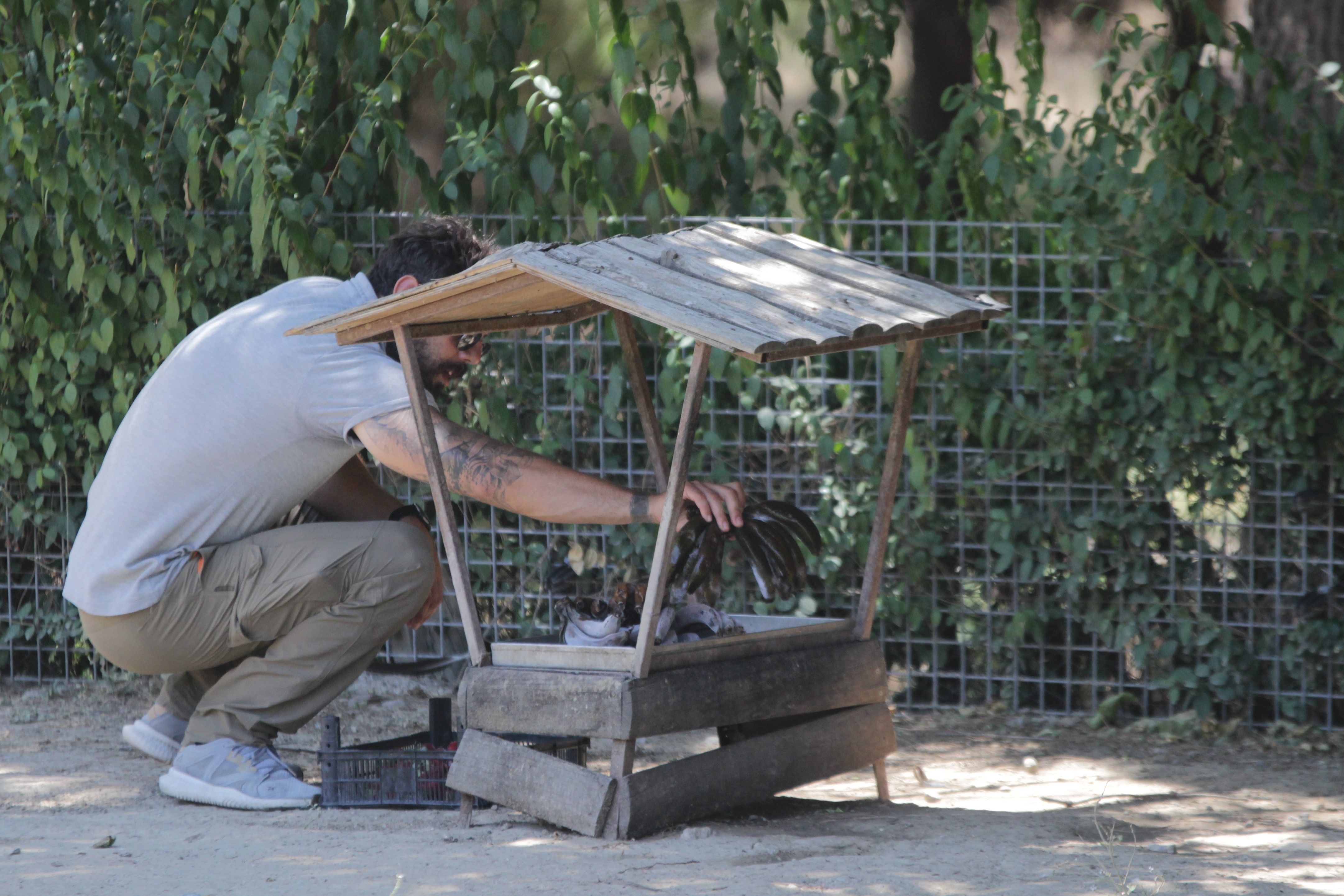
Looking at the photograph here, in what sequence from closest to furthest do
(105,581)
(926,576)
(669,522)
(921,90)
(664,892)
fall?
1. (664,892)
2. (669,522)
3. (105,581)
4. (926,576)
5. (921,90)

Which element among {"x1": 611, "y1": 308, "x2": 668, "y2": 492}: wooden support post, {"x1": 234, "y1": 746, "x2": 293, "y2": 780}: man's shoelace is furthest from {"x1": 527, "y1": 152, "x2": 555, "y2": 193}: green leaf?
{"x1": 234, "y1": 746, "x2": 293, "y2": 780}: man's shoelace

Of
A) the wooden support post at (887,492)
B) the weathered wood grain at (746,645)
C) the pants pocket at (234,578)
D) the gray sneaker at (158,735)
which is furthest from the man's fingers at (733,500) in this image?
the gray sneaker at (158,735)

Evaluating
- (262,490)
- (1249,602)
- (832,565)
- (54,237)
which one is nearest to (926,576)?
(832,565)

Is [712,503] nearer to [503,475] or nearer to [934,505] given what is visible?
[503,475]

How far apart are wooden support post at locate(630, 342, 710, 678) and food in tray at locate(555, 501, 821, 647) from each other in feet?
0.73

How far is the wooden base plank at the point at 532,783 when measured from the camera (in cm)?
334

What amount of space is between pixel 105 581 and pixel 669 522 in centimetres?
171

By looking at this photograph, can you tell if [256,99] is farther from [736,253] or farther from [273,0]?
[736,253]

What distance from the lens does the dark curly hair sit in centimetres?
402

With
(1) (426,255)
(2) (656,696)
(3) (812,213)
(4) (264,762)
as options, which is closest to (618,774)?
(2) (656,696)

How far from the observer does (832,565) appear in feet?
16.4

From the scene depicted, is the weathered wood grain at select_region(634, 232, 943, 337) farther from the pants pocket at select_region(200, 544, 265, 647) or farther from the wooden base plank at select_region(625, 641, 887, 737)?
the pants pocket at select_region(200, 544, 265, 647)

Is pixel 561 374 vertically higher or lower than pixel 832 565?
higher

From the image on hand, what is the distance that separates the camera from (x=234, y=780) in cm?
379
